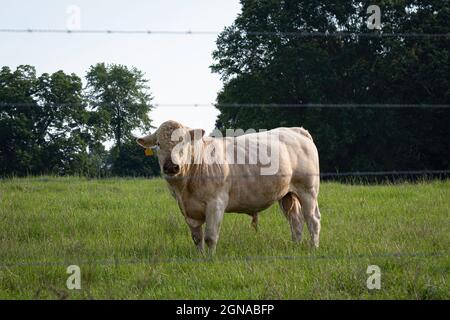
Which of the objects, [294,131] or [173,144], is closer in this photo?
[173,144]

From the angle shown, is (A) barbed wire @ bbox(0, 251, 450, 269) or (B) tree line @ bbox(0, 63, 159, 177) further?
(B) tree line @ bbox(0, 63, 159, 177)

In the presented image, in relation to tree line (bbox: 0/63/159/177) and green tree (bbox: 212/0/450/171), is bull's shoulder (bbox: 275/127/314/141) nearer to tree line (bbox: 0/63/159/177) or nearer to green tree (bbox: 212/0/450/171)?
tree line (bbox: 0/63/159/177)

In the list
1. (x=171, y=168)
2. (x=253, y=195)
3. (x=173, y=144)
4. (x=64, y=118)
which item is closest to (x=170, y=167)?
(x=171, y=168)

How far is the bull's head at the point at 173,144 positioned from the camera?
7121mm

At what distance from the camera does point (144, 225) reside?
31.3ft

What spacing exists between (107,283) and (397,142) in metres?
23.6

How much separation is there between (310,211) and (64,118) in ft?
17.5

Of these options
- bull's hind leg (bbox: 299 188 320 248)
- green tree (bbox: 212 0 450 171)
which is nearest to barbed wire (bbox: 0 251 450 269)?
bull's hind leg (bbox: 299 188 320 248)

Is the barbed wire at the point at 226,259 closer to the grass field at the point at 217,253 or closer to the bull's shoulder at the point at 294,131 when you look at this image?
the grass field at the point at 217,253

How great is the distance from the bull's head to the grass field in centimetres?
106

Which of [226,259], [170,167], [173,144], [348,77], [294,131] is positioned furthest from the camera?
[348,77]

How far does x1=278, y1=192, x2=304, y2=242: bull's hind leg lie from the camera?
28.7 ft

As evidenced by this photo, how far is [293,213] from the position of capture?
8.89 meters

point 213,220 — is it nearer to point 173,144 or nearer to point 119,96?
point 173,144
